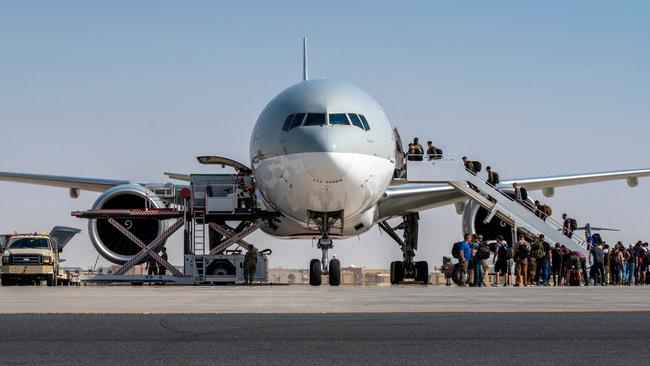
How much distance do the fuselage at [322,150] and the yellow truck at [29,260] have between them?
30.2 feet

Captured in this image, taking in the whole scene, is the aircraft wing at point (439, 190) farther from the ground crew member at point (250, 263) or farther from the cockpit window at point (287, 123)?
the cockpit window at point (287, 123)

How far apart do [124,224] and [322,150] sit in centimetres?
1088

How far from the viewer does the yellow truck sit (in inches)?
1165

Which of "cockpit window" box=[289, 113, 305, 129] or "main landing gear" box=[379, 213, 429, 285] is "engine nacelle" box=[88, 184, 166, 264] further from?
"cockpit window" box=[289, 113, 305, 129]

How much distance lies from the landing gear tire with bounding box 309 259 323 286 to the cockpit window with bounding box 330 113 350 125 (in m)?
3.63

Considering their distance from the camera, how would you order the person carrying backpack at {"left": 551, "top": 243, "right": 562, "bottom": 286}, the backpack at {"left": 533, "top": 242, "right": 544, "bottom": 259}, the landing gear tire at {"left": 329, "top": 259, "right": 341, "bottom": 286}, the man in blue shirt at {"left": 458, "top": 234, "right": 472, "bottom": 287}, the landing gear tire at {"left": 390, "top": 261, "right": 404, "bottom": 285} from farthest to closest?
the landing gear tire at {"left": 390, "top": 261, "right": 404, "bottom": 285}, the person carrying backpack at {"left": 551, "top": 243, "right": 562, "bottom": 286}, the backpack at {"left": 533, "top": 242, "right": 544, "bottom": 259}, the man in blue shirt at {"left": 458, "top": 234, "right": 472, "bottom": 287}, the landing gear tire at {"left": 329, "top": 259, "right": 341, "bottom": 286}

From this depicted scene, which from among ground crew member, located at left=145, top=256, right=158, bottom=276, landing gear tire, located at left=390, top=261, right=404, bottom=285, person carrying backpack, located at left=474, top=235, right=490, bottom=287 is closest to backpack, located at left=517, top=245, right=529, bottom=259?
person carrying backpack, located at left=474, top=235, right=490, bottom=287

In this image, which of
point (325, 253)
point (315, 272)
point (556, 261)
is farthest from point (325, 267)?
point (556, 261)

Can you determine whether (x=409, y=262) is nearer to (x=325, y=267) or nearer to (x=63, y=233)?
(x=325, y=267)
